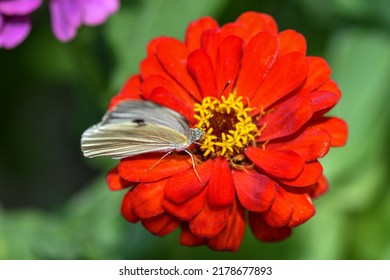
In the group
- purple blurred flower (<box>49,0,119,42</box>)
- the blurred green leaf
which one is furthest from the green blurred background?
purple blurred flower (<box>49,0,119,42</box>)

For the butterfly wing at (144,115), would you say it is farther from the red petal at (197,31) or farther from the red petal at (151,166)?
the red petal at (197,31)

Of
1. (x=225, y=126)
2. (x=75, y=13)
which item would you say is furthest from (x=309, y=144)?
(x=75, y=13)

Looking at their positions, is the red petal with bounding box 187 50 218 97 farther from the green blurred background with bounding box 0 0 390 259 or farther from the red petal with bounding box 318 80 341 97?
the green blurred background with bounding box 0 0 390 259

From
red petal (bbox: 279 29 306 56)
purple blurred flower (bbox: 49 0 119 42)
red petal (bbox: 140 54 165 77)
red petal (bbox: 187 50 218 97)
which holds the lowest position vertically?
purple blurred flower (bbox: 49 0 119 42)

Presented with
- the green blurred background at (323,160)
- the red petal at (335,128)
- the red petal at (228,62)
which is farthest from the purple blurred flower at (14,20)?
the red petal at (335,128)

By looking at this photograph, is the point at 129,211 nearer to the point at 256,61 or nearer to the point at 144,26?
the point at 256,61
